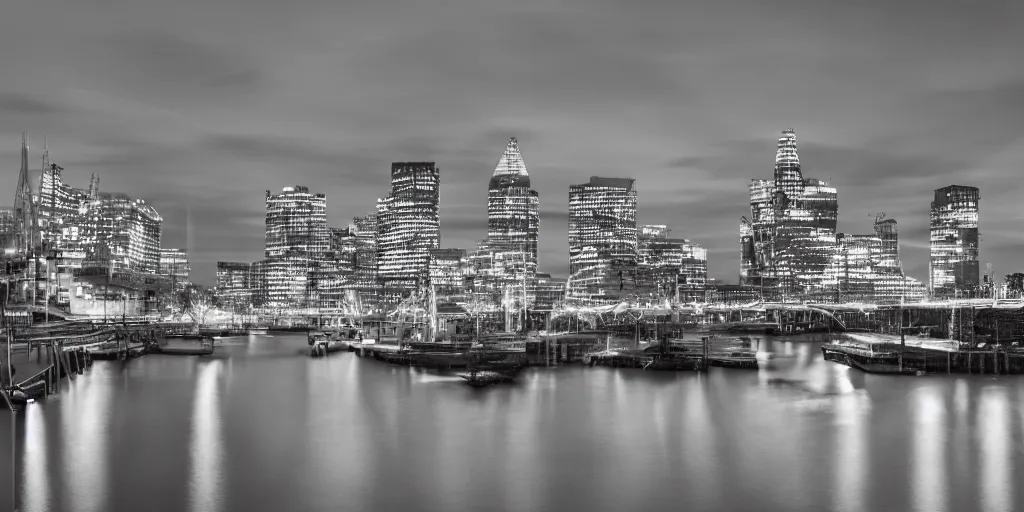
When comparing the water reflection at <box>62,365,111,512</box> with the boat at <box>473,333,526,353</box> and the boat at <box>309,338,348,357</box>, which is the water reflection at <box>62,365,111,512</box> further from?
the boat at <box>309,338,348,357</box>

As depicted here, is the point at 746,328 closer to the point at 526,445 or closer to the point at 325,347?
the point at 325,347

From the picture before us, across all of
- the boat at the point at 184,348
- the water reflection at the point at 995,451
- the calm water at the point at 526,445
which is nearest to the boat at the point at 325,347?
the boat at the point at 184,348

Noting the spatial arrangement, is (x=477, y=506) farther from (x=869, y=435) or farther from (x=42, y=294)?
(x=42, y=294)

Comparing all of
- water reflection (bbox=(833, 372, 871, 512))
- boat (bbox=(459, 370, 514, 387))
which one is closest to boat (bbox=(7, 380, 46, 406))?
boat (bbox=(459, 370, 514, 387))

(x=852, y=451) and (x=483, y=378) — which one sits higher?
(x=483, y=378)

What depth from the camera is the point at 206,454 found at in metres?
43.6

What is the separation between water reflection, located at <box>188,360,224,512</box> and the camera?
→ 115 feet

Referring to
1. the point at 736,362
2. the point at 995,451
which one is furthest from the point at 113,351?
the point at 995,451

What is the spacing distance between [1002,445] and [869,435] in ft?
22.2

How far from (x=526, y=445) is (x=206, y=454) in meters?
16.7

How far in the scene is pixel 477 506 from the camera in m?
34.8

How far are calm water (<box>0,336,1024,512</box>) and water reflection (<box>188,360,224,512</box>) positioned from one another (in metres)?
0.16

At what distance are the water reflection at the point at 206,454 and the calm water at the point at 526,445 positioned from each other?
0.16 metres

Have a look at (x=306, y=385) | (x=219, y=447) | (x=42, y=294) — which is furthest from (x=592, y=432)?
(x=42, y=294)
